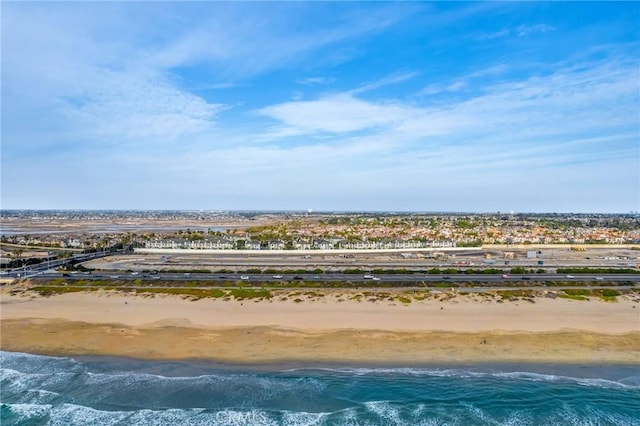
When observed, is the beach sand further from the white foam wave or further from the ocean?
the white foam wave

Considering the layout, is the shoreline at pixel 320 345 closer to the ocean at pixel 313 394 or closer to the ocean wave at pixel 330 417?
the ocean at pixel 313 394

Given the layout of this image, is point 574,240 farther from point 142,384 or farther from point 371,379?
point 142,384

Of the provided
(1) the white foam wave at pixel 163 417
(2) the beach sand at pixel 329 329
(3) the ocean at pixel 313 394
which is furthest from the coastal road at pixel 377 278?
(1) the white foam wave at pixel 163 417

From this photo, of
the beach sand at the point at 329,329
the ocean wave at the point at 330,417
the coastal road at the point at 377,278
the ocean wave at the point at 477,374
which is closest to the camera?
the ocean wave at the point at 330,417

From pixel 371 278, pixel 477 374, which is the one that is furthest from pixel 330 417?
pixel 371 278

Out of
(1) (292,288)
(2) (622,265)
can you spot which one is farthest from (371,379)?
(2) (622,265)

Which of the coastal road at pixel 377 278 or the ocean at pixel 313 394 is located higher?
the coastal road at pixel 377 278
